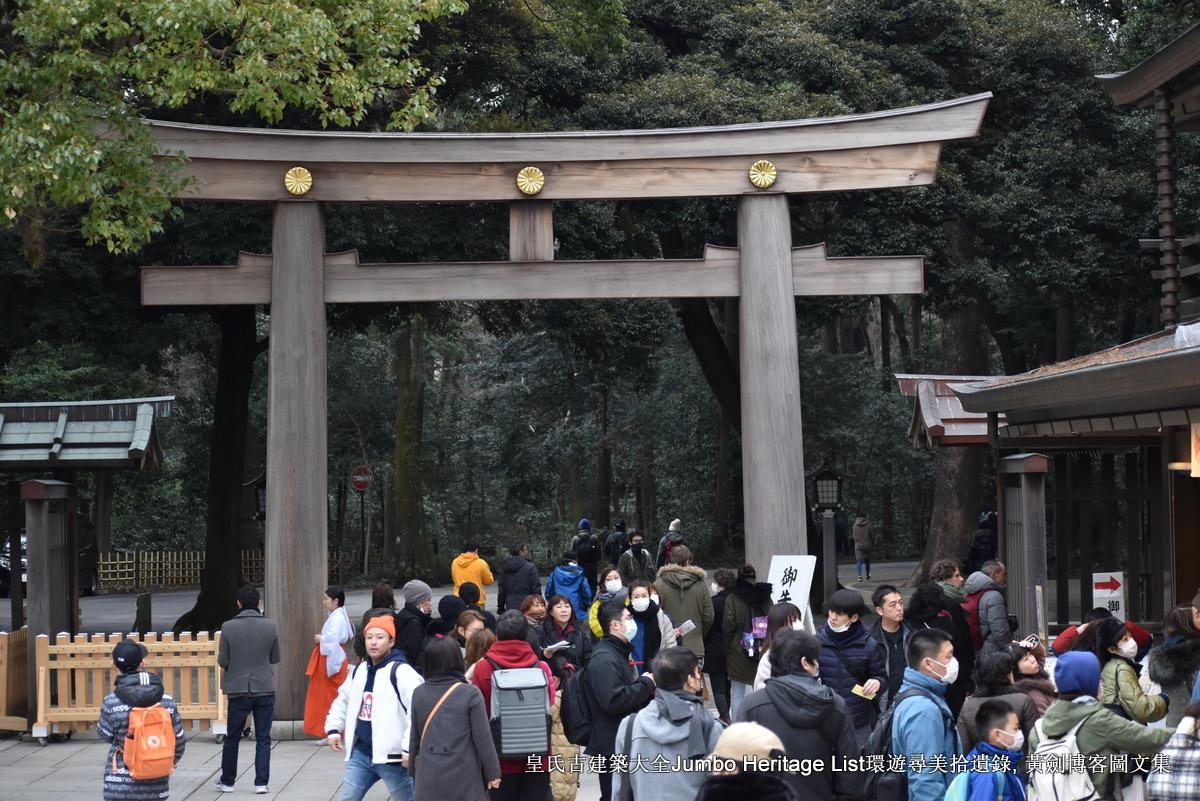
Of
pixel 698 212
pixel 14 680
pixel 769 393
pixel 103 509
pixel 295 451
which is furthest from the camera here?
pixel 103 509

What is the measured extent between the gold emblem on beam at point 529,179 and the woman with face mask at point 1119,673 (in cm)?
802

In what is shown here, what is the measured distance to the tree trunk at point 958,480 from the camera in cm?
2722

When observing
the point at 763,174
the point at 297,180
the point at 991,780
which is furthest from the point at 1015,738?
the point at 297,180

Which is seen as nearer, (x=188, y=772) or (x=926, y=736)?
(x=926, y=736)

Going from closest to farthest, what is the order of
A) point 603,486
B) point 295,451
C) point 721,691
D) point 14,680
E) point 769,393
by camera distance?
point 721,691, point 14,680, point 295,451, point 769,393, point 603,486

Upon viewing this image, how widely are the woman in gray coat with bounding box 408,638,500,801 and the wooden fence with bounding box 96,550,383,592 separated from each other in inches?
1084

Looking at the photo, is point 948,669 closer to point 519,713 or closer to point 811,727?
point 811,727

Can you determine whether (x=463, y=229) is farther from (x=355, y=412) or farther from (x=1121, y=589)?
(x=355, y=412)

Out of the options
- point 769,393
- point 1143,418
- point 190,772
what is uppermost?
point 769,393

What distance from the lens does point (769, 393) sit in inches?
555

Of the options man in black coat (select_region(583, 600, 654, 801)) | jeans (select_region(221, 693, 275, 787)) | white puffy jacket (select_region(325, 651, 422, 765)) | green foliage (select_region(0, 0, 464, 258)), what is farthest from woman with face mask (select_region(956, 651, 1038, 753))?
green foliage (select_region(0, 0, 464, 258))

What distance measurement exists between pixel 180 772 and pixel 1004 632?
705cm

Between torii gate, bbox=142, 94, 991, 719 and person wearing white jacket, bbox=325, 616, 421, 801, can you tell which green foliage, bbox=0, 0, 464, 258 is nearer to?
torii gate, bbox=142, 94, 991, 719

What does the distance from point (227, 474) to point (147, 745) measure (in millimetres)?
14368
